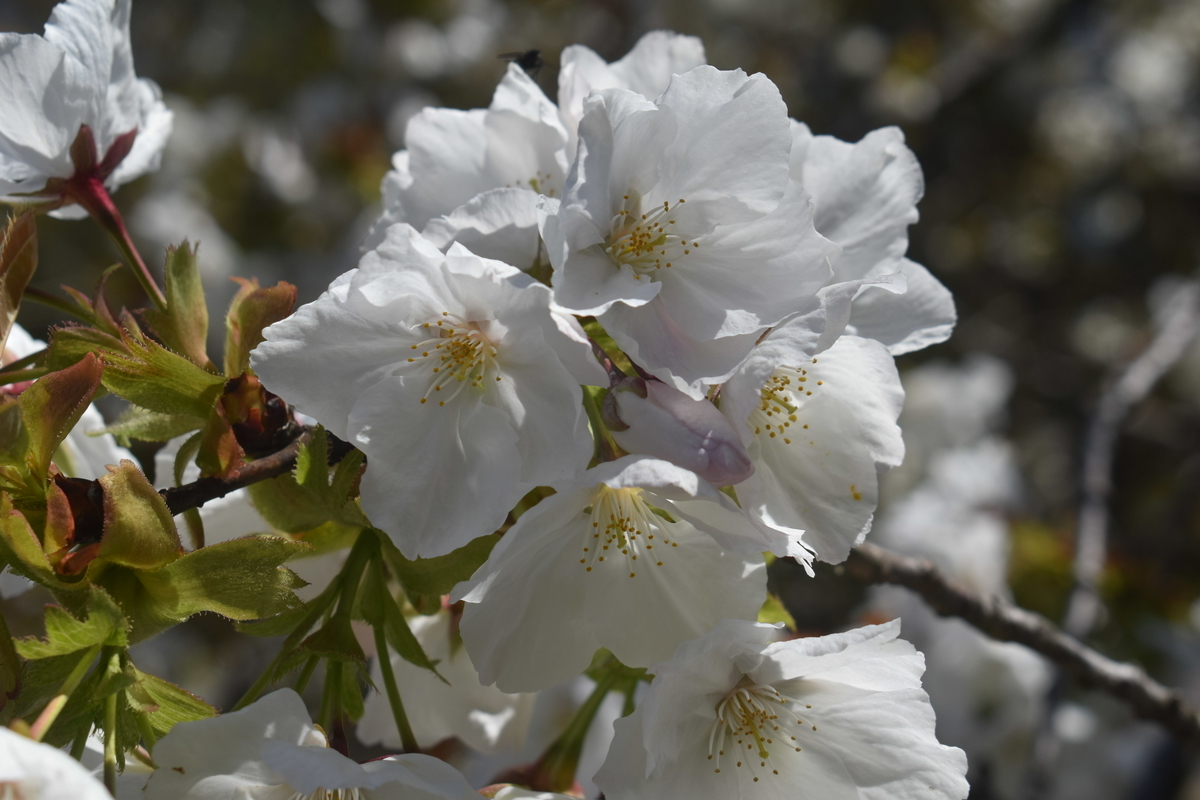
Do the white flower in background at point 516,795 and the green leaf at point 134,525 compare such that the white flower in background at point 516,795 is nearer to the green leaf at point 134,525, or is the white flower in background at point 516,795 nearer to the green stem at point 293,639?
the green stem at point 293,639

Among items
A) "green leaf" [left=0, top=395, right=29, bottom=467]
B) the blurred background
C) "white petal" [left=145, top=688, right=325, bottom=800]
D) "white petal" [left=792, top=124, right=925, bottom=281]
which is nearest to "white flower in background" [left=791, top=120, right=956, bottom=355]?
"white petal" [left=792, top=124, right=925, bottom=281]

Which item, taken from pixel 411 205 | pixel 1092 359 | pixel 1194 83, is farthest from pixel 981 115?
pixel 411 205

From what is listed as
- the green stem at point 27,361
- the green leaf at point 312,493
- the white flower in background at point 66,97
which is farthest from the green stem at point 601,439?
the white flower in background at point 66,97

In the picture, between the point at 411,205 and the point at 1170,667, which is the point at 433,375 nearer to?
the point at 411,205

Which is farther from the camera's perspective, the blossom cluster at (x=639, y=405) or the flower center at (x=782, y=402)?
the flower center at (x=782, y=402)

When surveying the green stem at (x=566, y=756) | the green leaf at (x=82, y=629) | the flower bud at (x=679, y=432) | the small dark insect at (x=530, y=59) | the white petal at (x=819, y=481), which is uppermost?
the small dark insect at (x=530, y=59)

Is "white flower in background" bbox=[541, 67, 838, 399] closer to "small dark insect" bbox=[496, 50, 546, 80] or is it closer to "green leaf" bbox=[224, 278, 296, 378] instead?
"green leaf" bbox=[224, 278, 296, 378]

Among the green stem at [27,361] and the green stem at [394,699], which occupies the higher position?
the green stem at [27,361]
